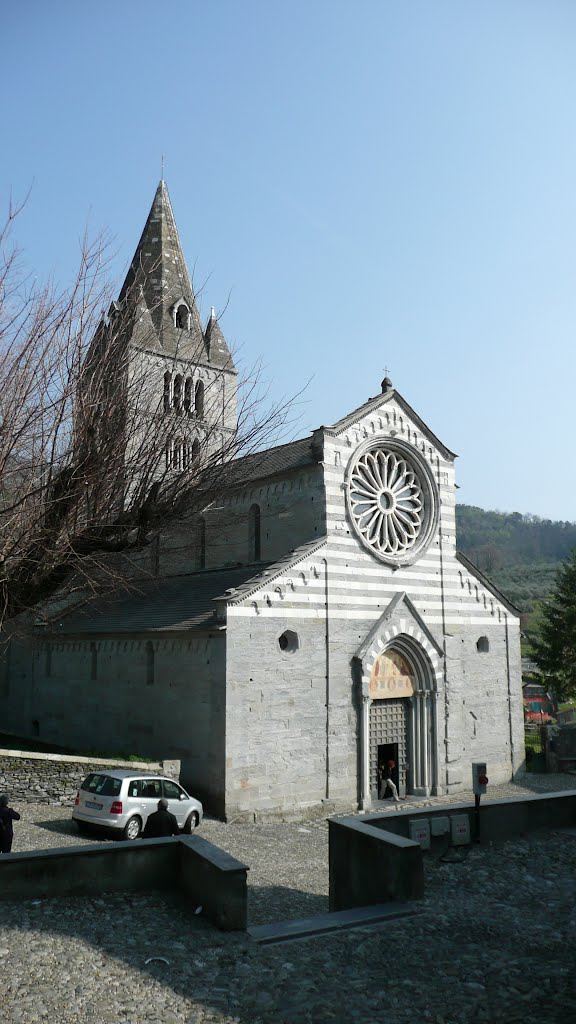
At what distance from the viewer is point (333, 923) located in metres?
9.34

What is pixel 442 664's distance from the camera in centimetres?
2512

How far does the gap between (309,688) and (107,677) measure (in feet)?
24.4

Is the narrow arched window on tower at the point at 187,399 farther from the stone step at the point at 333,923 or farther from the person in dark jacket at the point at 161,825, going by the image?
the stone step at the point at 333,923

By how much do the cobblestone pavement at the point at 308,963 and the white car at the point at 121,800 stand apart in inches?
198

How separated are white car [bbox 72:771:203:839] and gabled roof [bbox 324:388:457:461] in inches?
452

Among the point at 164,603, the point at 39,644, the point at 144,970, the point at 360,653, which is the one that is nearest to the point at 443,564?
the point at 360,653

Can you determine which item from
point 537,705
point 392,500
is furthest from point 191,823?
point 537,705

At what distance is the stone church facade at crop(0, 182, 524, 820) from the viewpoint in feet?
67.2

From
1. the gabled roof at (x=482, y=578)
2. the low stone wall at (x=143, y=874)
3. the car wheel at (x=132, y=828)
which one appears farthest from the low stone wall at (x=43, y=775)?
the gabled roof at (x=482, y=578)

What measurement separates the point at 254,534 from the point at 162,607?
3863 millimetres

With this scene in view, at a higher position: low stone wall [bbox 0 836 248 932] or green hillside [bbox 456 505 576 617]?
green hillside [bbox 456 505 576 617]

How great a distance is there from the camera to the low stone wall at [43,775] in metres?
18.7

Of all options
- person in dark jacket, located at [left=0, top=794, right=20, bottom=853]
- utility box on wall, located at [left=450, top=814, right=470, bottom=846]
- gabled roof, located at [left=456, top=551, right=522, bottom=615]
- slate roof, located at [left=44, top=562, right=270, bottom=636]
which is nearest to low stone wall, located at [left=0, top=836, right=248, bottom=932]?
person in dark jacket, located at [left=0, top=794, right=20, bottom=853]

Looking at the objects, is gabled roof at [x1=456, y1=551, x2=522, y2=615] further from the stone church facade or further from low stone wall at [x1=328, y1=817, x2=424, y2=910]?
low stone wall at [x1=328, y1=817, x2=424, y2=910]
